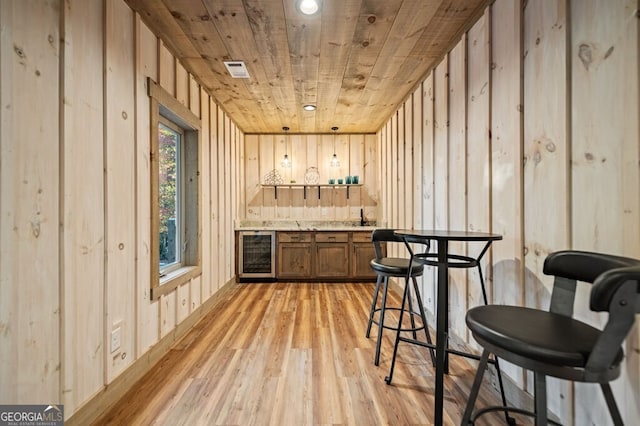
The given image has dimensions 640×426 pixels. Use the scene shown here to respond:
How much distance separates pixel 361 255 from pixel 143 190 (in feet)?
10.5

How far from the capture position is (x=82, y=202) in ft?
4.86

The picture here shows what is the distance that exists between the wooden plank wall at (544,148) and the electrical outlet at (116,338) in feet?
7.80

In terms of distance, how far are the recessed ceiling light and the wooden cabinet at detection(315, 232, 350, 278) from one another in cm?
308

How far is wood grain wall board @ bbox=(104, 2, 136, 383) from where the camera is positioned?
167 centimetres

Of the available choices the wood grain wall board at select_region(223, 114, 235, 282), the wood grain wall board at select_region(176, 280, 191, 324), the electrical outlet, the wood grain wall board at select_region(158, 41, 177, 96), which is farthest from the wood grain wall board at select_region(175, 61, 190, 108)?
the electrical outlet

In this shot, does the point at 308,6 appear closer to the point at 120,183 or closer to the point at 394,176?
the point at 120,183

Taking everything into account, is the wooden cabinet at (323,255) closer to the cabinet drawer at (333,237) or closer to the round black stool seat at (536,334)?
the cabinet drawer at (333,237)

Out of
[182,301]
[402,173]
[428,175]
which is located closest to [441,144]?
[428,175]

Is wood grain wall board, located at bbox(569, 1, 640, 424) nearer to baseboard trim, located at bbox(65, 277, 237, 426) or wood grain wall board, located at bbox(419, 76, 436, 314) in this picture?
wood grain wall board, located at bbox(419, 76, 436, 314)

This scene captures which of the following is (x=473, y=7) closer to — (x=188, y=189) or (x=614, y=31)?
(x=614, y=31)

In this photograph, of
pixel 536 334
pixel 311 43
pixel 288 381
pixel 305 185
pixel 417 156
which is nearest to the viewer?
pixel 536 334

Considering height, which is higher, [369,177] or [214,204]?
[369,177]

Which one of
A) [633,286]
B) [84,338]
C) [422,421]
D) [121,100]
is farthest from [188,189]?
[633,286]

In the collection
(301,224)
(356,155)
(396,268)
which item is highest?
(356,155)
